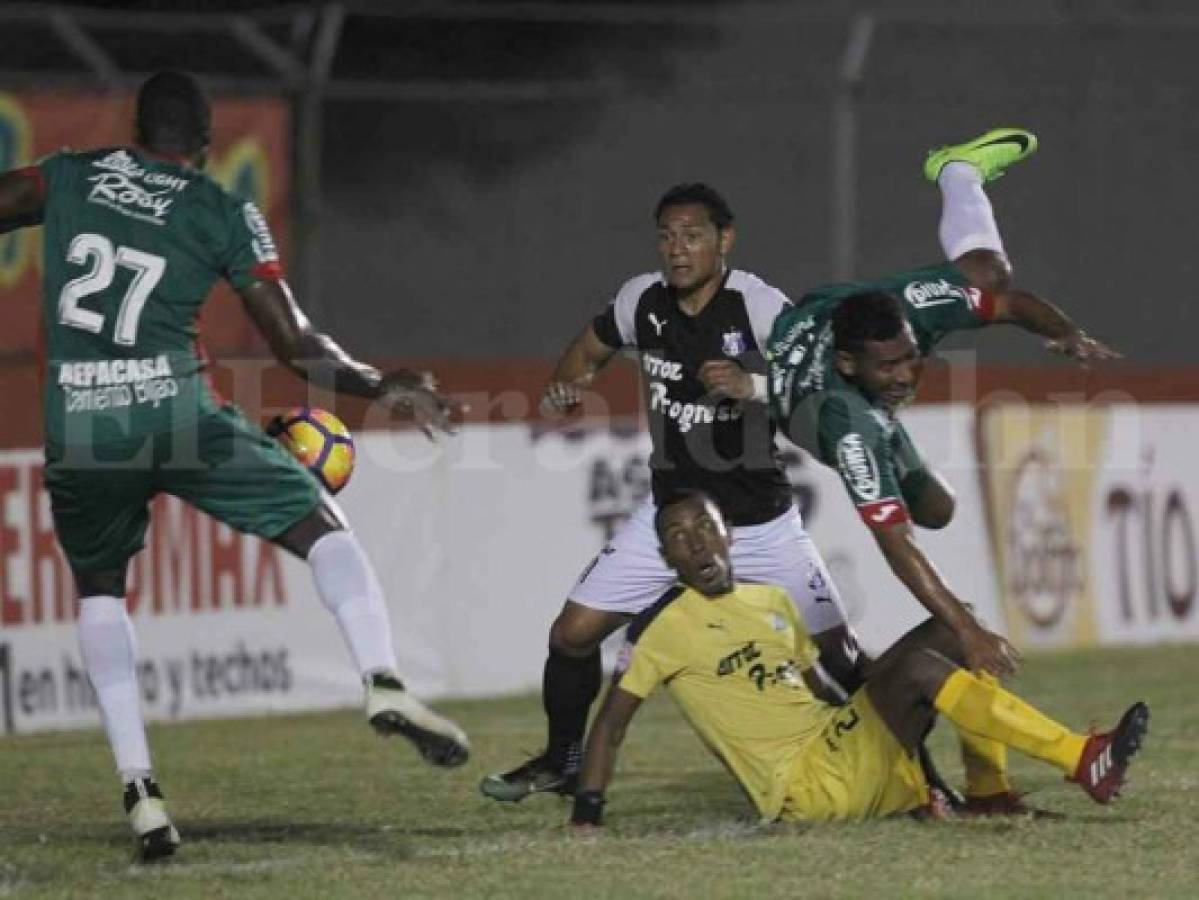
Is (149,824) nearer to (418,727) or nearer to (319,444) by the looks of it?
→ (418,727)

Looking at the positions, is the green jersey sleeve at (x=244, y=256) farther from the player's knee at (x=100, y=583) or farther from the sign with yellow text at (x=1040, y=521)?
the sign with yellow text at (x=1040, y=521)

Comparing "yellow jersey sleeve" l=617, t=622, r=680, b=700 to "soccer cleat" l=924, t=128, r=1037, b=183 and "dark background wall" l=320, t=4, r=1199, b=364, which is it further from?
"dark background wall" l=320, t=4, r=1199, b=364

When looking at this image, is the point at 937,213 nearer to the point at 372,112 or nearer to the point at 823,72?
the point at 823,72

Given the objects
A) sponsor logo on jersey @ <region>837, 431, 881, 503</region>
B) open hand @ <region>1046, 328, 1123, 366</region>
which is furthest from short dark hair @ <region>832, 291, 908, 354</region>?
open hand @ <region>1046, 328, 1123, 366</region>

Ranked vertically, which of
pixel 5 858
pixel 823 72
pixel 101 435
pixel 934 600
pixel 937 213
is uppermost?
pixel 823 72

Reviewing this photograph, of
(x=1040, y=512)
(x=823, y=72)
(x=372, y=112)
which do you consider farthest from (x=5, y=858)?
(x=823, y=72)

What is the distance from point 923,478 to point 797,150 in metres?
10.9

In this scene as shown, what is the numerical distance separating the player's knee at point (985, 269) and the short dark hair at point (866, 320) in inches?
25.5

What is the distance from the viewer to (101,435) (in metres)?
8.29

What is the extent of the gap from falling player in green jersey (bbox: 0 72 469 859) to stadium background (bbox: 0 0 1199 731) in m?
5.20

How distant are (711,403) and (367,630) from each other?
1.90 m

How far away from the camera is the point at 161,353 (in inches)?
327

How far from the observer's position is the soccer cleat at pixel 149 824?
8.30 meters

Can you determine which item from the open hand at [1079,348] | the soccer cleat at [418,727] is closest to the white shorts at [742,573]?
the open hand at [1079,348]
